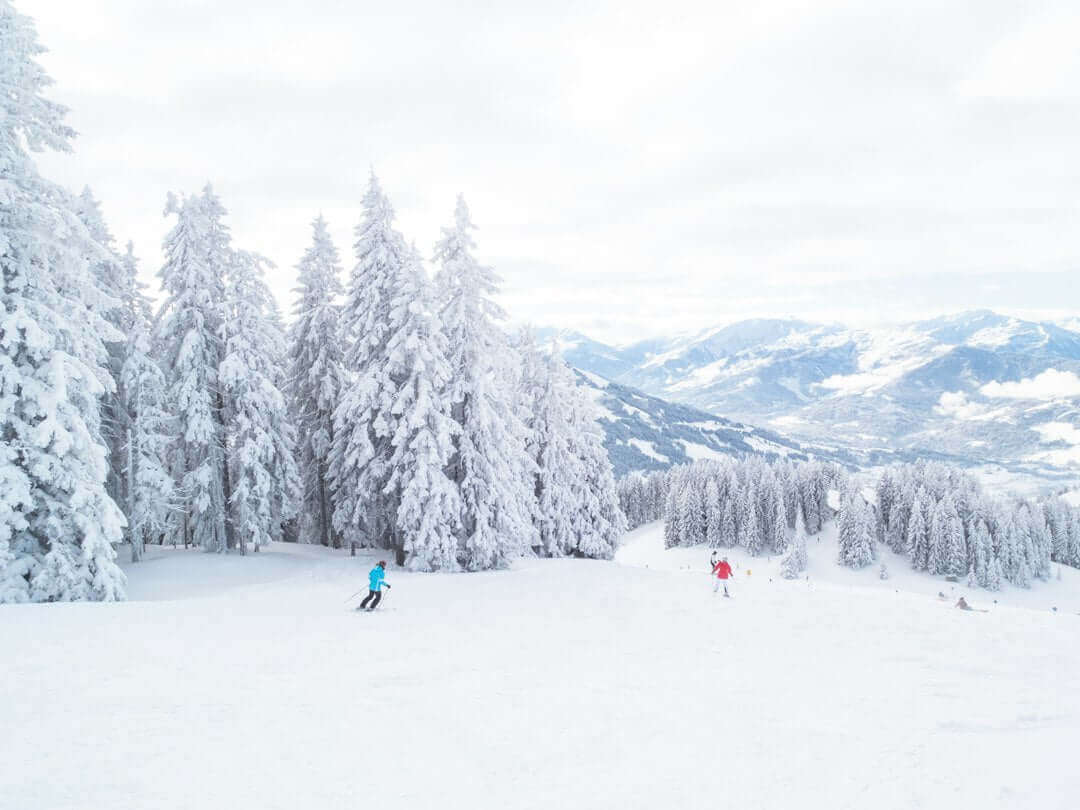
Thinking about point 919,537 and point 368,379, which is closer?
point 368,379

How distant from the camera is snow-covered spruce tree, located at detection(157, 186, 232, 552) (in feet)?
93.5

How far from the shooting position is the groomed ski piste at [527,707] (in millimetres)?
7793

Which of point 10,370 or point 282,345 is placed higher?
point 282,345

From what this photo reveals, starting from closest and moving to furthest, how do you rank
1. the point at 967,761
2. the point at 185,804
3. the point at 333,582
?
the point at 185,804 < the point at 967,761 < the point at 333,582

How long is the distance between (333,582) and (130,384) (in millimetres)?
12309

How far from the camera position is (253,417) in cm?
2891

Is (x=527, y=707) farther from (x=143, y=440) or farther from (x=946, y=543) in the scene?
(x=946, y=543)

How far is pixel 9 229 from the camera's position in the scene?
1869cm

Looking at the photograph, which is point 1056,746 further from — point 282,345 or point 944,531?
point 944,531

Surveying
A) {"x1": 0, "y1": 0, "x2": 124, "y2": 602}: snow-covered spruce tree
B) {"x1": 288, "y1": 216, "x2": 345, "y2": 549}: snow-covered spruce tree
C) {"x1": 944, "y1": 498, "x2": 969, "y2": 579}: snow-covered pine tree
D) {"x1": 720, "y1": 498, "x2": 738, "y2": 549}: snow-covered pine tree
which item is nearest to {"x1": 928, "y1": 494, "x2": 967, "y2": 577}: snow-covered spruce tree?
{"x1": 944, "y1": 498, "x2": 969, "y2": 579}: snow-covered pine tree

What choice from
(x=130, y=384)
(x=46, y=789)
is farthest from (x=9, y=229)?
(x=46, y=789)

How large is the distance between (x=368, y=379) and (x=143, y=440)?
975 centimetres

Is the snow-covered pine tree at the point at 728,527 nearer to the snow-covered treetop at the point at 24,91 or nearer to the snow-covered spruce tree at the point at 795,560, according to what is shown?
the snow-covered spruce tree at the point at 795,560

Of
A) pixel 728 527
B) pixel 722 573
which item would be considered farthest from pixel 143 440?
pixel 728 527
